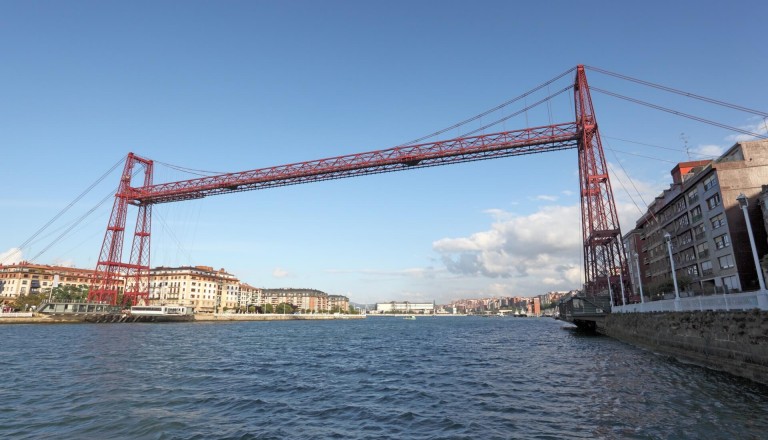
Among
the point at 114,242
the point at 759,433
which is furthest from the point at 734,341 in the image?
the point at 114,242

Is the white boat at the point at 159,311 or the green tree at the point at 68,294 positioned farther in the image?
the green tree at the point at 68,294

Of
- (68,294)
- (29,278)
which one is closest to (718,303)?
(68,294)

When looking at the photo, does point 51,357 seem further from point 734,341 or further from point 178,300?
point 178,300

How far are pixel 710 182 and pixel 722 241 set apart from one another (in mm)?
6467

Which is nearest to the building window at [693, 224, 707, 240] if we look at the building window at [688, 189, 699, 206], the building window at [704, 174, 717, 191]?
the building window at [688, 189, 699, 206]

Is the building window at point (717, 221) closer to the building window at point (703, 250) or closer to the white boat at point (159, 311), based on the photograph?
the building window at point (703, 250)

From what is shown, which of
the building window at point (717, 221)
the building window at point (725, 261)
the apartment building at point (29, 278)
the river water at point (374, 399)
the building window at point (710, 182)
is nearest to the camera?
the river water at point (374, 399)

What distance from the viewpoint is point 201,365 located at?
67.4ft

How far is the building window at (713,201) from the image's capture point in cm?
4229

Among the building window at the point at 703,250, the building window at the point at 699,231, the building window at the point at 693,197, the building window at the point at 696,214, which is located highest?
the building window at the point at 693,197

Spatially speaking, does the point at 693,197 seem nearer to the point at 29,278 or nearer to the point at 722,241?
the point at 722,241

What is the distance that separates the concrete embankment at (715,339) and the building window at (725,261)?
20094 millimetres

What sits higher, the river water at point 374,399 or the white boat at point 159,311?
the white boat at point 159,311

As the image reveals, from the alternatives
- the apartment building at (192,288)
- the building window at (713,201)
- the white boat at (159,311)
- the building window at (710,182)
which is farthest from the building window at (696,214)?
the apartment building at (192,288)
